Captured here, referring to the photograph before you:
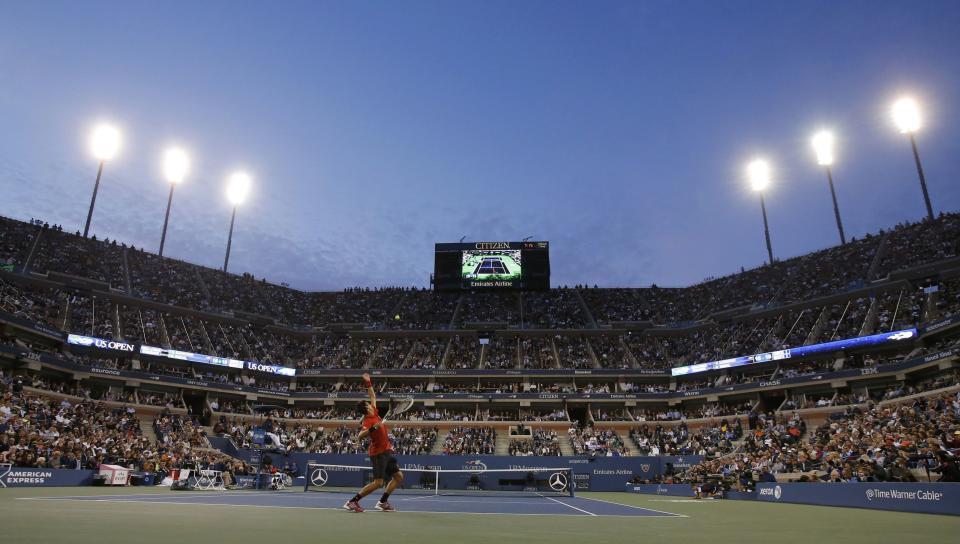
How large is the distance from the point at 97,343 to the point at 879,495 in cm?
5058

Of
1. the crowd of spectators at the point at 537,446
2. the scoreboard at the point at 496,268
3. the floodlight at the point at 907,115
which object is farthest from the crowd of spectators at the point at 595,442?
the floodlight at the point at 907,115

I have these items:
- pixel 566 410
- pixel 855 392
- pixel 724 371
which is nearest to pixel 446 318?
pixel 566 410

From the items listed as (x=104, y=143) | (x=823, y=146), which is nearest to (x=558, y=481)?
(x=823, y=146)

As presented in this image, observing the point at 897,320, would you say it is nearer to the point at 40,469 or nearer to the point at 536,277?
the point at 536,277

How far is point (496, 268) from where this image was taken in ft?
191

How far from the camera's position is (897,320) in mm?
40250

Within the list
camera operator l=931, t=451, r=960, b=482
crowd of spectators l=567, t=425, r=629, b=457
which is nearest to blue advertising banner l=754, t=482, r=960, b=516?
camera operator l=931, t=451, r=960, b=482

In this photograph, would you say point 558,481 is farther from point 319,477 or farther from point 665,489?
point 319,477

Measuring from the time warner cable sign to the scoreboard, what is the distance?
90.9 feet

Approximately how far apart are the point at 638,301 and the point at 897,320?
26.8 m

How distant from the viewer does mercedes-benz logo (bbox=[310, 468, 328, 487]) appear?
38250 mm

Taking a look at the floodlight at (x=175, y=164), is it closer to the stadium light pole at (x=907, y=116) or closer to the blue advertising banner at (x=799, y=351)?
the blue advertising banner at (x=799, y=351)

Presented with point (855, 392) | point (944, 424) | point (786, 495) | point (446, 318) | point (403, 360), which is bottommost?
point (786, 495)

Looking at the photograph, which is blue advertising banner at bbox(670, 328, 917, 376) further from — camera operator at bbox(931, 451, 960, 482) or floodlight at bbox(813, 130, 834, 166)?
camera operator at bbox(931, 451, 960, 482)
